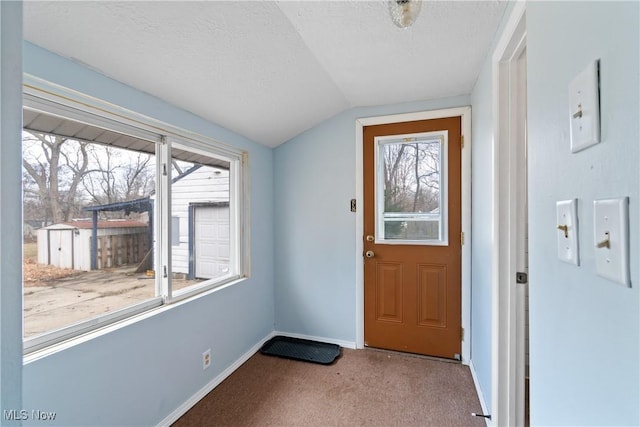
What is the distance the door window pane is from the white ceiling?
17.3 inches

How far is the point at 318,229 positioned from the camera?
8.81 ft

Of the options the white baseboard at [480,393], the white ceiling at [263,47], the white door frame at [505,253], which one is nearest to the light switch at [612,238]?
the white door frame at [505,253]

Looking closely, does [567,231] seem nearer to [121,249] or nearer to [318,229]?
[121,249]

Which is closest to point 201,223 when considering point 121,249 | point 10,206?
point 121,249

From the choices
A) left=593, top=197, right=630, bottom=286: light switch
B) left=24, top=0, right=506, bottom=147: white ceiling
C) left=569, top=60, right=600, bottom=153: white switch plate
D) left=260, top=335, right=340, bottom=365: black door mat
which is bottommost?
left=260, top=335, right=340, bottom=365: black door mat

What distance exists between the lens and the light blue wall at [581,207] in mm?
428

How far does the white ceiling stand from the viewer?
1.14 m

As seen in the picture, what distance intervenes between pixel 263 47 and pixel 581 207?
1529 mm

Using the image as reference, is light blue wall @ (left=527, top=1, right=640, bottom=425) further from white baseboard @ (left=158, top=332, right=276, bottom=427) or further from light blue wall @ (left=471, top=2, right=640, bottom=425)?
white baseboard @ (left=158, top=332, right=276, bottom=427)

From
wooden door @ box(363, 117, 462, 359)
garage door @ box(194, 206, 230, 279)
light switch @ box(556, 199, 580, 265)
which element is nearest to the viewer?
light switch @ box(556, 199, 580, 265)

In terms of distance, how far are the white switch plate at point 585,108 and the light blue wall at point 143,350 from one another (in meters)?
0.98

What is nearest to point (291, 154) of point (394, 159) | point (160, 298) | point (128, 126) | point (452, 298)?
point (394, 159)

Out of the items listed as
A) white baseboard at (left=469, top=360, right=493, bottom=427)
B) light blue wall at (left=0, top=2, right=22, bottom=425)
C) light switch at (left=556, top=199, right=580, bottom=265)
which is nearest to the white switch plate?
light switch at (left=556, top=199, right=580, bottom=265)

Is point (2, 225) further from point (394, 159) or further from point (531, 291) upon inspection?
point (394, 159)
